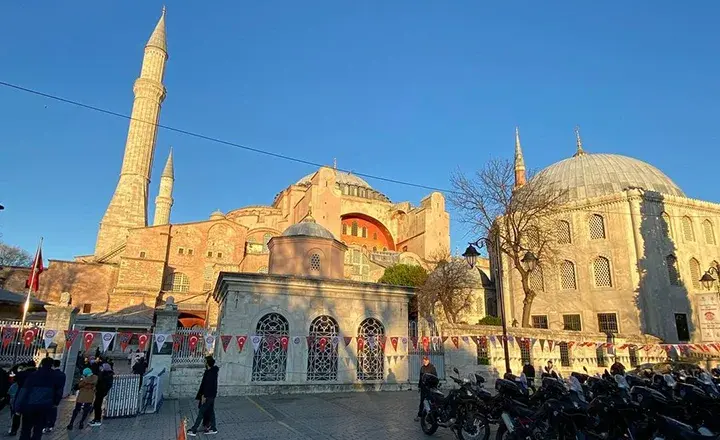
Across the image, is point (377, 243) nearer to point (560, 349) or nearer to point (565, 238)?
point (565, 238)

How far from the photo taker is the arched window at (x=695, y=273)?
2641cm

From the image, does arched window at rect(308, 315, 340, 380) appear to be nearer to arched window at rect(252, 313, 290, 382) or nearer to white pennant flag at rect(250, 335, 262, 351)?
arched window at rect(252, 313, 290, 382)

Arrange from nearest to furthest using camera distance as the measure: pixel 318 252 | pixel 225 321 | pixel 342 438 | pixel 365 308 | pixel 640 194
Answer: pixel 342 438, pixel 225 321, pixel 365 308, pixel 318 252, pixel 640 194

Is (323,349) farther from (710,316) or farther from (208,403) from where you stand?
(710,316)

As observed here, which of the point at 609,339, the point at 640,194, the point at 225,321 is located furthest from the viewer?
the point at 640,194

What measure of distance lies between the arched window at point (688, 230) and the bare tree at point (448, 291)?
13.6 m

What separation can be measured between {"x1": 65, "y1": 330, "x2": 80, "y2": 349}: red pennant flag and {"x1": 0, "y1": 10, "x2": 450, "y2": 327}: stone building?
1813 centimetres

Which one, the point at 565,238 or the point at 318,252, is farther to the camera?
the point at 565,238

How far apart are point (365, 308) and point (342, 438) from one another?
7587 mm

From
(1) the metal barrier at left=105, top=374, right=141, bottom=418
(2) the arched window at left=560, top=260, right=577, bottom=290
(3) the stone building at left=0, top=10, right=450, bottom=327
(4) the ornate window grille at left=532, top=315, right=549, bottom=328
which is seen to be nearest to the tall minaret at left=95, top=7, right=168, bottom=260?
(3) the stone building at left=0, top=10, right=450, bottom=327

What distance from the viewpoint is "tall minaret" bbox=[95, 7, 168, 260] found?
38094 mm

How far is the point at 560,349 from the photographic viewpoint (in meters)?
18.4

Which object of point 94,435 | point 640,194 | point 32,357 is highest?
point 640,194

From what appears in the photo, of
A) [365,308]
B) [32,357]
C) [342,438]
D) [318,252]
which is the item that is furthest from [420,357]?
[32,357]
